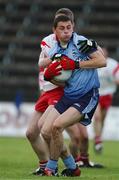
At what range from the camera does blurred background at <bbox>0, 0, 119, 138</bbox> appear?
96.2 feet

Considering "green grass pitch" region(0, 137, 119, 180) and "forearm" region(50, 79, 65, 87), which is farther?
"green grass pitch" region(0, 137, 119, 180)

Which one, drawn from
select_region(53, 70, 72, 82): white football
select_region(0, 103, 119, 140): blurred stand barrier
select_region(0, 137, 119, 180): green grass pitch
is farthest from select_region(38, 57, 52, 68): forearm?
select_region(0, 103, 119, 140): blurred stand barrier

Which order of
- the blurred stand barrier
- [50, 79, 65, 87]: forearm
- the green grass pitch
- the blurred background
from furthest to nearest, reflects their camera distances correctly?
the blurred background < the blurred stand barrier < the green grass pitch < [50, 79, 65, 87]: forearm

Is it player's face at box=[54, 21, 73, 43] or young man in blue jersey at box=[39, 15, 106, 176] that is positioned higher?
player's face at box=[54, 21, 73, 43]

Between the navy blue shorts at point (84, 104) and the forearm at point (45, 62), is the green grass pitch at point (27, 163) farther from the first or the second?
the forearm at point (45, 62)

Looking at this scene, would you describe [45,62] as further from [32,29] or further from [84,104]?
[32,29]

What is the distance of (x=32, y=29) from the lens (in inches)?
1255

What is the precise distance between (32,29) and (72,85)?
70.9 ft

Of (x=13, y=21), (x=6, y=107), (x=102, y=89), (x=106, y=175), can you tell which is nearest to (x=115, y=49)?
(x=13, y=21)

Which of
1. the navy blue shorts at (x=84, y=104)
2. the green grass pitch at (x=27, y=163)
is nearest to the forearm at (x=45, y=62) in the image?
the navy blue shorts at (x=84, y=104)

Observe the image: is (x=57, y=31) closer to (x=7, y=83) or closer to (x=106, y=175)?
(x=106, y=175)

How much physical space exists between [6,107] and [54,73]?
1468 centimetres

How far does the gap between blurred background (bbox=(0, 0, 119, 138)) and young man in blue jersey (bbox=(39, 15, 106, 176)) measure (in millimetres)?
17328

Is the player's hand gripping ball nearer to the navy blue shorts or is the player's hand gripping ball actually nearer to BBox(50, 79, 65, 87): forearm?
BBox(50, 79, 65, 87): forearm
